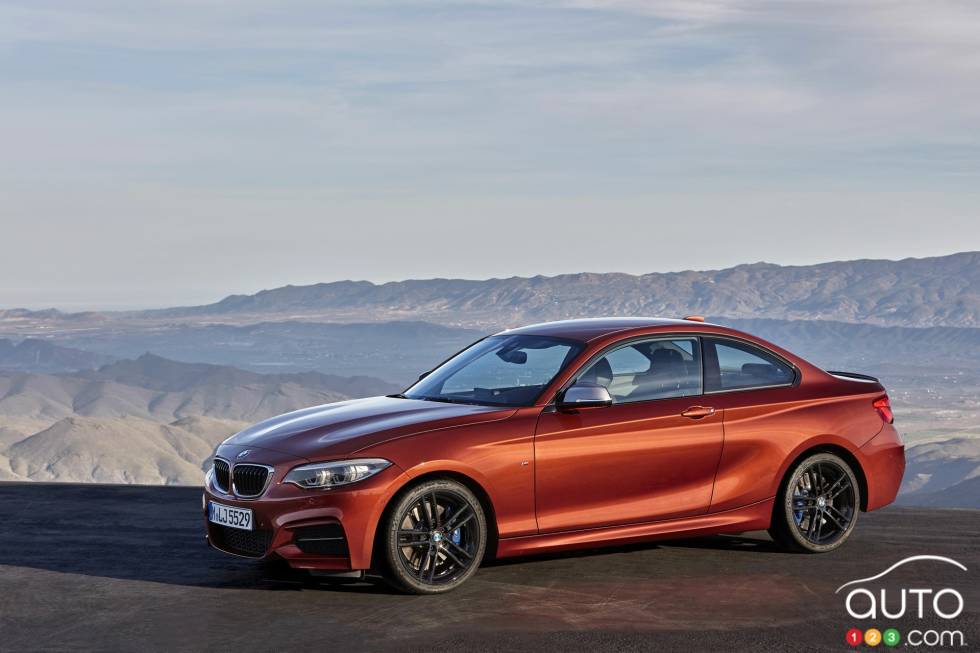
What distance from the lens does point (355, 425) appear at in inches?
311

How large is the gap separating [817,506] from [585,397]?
2.23 meters

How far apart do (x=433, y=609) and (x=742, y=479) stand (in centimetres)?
243

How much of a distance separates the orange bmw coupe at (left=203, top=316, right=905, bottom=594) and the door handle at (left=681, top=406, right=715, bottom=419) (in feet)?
0.04

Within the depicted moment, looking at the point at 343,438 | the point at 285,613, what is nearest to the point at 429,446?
the point at 343,438

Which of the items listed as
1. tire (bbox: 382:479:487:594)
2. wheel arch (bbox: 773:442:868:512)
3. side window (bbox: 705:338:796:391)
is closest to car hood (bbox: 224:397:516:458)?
tire (bbox: 382:479:487:594)

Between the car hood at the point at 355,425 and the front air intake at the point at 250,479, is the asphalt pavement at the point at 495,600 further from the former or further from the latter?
the car hood at the point at 355,425

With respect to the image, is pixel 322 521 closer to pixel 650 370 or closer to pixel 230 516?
pixel 230 516

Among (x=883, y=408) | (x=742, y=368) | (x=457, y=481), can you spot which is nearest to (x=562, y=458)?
(x=457, y=481)

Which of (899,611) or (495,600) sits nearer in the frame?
(899,611)

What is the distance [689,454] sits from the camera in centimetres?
839

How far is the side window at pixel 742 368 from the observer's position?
28.6ft

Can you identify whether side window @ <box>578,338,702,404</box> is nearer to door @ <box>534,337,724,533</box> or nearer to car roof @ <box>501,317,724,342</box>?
door @ <box>534,337,724,533</box>

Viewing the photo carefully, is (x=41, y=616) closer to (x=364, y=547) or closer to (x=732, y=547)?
(x=364, y=547)

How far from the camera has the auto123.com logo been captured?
674 cm
